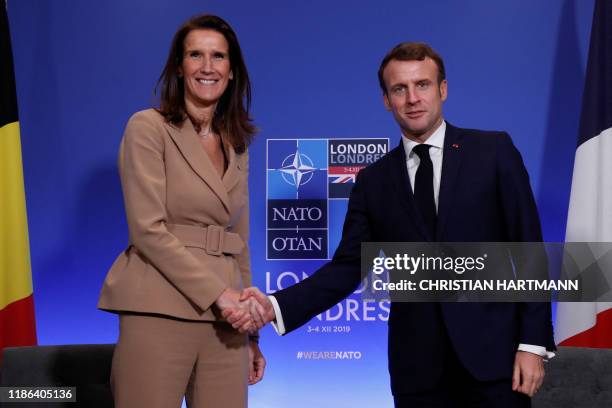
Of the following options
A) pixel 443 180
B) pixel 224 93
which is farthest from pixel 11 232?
pixel 443 180

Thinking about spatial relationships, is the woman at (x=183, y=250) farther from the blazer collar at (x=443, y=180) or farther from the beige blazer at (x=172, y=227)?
the blazer collar at (x=443, y=180)

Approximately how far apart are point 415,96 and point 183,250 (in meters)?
0.87

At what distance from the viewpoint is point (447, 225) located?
6.95 ft

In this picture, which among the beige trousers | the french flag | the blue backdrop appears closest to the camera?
the beige trousers

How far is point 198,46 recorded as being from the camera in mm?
2277

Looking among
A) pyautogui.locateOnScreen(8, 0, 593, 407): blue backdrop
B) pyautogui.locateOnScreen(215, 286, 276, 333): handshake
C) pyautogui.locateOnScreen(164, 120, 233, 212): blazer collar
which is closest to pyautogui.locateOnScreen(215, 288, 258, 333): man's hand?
pyautogui.locateOnScreen(215, 286, 276, 333): handshake

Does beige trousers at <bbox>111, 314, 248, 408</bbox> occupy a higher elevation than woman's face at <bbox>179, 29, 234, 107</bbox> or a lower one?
lower

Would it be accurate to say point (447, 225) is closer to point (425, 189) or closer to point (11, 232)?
point (425, 189)

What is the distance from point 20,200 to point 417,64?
237 cm

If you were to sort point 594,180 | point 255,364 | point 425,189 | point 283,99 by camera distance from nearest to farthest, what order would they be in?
point 425,189
point 255,364
point 594,180
point 283,99

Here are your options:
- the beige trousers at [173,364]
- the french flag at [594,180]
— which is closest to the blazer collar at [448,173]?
the beige trousers at [173,364]

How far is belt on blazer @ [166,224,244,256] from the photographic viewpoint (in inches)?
81.7

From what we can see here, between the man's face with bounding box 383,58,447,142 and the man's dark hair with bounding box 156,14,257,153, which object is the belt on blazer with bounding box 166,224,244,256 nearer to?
the man's dark hair with bounding box 156,14,257,153

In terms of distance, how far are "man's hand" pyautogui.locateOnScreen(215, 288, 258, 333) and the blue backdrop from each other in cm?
188
